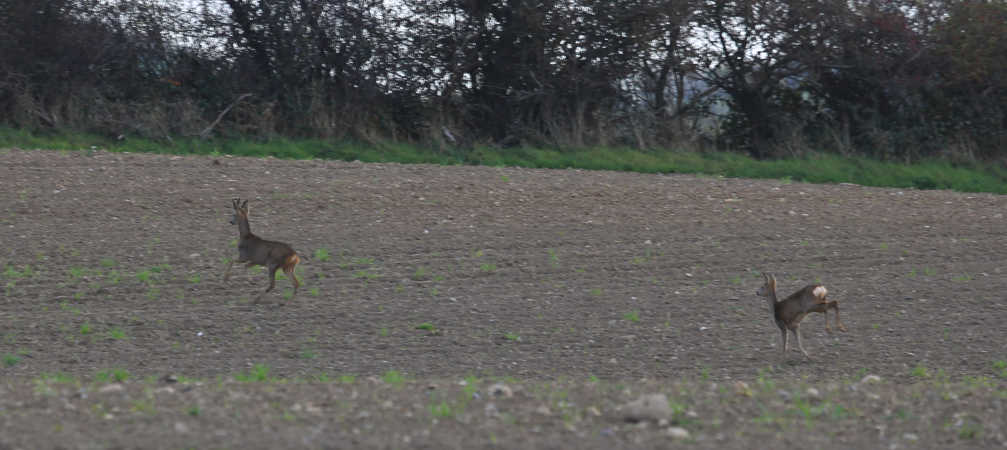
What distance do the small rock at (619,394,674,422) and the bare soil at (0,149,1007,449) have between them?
62 millimetres

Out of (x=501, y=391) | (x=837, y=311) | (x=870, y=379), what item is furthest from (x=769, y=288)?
(x=501, y=391)

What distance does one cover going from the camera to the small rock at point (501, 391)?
710 centimetres

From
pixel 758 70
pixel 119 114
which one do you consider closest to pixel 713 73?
pixel 758 70

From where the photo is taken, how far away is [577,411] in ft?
22.0

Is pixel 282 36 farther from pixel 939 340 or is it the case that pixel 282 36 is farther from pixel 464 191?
pixel 939 340

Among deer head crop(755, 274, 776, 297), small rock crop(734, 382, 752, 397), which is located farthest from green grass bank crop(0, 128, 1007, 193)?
small rock crop(734, 382, 752, 397)

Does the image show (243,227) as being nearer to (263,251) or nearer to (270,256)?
(263,251)

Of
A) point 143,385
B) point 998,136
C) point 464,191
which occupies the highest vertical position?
point 998,136

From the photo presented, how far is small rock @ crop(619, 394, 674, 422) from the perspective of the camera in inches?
256

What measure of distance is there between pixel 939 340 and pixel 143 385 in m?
7.35

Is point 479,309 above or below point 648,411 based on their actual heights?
below

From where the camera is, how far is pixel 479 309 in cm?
1084

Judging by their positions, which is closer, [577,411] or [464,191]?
[577,411]

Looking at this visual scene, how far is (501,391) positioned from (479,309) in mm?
3681
